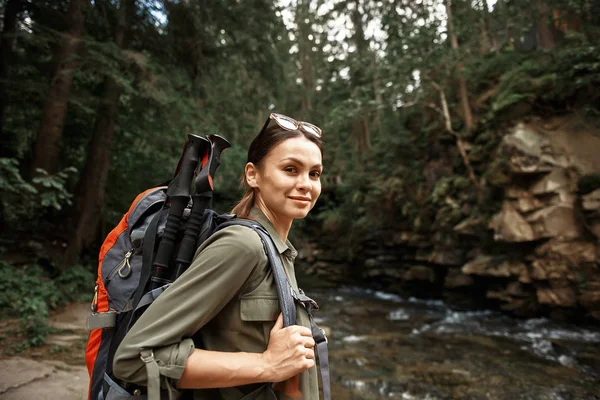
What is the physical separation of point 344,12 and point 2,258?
1883cm

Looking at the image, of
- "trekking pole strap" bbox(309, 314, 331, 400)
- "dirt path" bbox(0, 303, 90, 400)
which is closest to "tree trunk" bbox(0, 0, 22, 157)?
"dirt path" bbox(0, 303, 90, 400)

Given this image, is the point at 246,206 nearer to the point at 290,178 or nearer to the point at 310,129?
the point at 290,178

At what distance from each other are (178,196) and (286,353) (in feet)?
2.25

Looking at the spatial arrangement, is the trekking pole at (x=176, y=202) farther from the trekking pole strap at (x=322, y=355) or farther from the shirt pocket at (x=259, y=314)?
the trekking pole strap at (x=322, y=355)

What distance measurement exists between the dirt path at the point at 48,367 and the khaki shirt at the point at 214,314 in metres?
3.34

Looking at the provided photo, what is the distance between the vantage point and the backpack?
4.40 ft

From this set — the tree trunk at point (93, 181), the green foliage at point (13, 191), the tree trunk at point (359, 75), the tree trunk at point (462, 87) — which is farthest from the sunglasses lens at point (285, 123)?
the tree trunk at point (359, 75)

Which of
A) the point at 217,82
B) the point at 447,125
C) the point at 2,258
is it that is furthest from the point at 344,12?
the point at 2,258

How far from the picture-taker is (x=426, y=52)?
1322 centimetres

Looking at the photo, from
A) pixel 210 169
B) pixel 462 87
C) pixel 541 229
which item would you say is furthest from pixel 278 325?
pixel 462 87

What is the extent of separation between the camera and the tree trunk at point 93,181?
931 cm

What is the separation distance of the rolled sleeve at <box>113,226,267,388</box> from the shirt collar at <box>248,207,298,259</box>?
0.83 ft

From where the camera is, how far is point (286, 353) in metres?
1.27

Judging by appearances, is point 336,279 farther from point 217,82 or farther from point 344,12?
point 344,12
